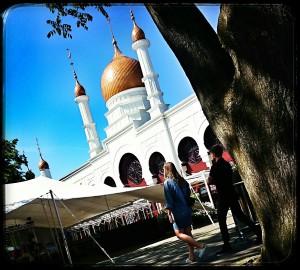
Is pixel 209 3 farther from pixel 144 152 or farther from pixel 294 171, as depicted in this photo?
pixel 144 152

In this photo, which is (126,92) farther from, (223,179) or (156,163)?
(223,179)

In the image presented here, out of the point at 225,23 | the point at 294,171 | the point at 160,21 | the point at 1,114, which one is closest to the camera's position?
the point at 1,114

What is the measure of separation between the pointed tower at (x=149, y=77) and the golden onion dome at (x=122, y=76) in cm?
245

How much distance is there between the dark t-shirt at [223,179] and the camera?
14.8ft

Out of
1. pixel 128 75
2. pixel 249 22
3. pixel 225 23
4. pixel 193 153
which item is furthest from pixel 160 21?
pixel 128 75

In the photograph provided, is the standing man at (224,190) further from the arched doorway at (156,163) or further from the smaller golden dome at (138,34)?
the smaller golden dome at (138,34)

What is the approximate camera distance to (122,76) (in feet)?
87.9

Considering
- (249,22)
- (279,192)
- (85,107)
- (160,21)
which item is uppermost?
(85,107)

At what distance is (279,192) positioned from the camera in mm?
2840

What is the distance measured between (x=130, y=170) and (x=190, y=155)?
6062 mm

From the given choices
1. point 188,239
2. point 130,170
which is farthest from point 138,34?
point 188,239

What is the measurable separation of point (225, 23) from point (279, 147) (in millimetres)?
1018

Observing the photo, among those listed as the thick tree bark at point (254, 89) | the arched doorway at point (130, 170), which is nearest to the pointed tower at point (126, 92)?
the arched doorway at point (130, 170)

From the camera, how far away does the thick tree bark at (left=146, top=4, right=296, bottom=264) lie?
264 cm
